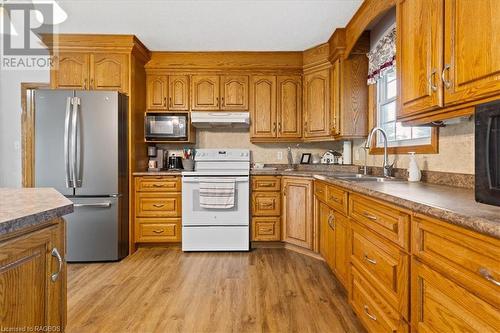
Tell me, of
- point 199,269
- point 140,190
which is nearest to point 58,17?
point 140,190

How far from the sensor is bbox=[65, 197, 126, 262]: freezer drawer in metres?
2.96

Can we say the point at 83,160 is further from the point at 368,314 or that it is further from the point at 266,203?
the point at 368,314

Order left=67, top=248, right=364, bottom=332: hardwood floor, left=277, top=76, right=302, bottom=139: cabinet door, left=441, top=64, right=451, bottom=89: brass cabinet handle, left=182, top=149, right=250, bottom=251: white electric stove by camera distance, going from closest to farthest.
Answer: left=441, top=64, right=451, bottom=89: brass cabinet handle
left=67, top=248, right=364, bottom=332: hardwood floor
left=182, top=149, right=250, bottom=251: white electric stove
left=277, top=76, right=302, bottom=139: cabinet door

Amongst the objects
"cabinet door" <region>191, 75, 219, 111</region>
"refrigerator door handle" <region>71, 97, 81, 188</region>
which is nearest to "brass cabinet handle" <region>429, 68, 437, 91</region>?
"cabinet door" <region>191, 75, 219, 111</region>

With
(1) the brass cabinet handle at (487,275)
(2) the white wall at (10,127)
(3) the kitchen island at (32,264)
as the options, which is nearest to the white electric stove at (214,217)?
(3) the kitchen island at (32,264)

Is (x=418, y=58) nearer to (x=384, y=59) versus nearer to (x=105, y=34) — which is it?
(x=384, y=59)

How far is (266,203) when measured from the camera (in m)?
3.39

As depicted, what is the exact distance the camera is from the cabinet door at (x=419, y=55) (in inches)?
56.5

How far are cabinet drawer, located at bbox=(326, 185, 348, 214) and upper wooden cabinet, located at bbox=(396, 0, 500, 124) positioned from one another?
0.66m

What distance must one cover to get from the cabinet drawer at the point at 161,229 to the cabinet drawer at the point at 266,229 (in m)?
0.90

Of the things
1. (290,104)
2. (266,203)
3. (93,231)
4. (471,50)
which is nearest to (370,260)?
(471,50)

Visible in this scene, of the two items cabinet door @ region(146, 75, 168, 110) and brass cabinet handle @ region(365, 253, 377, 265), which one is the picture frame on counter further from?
brass cabinet handle @ region(365, 253, 377, 265)

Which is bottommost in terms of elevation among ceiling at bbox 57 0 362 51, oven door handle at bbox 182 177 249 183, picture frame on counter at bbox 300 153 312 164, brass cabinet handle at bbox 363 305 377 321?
brass cabinet handle at bbox 363 305 377 321

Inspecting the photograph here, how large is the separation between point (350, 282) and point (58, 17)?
343 cm
